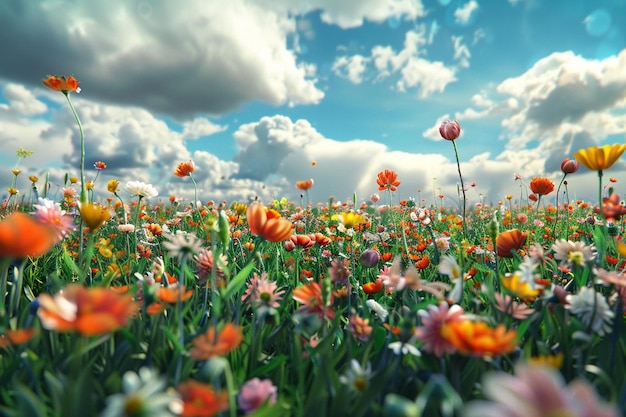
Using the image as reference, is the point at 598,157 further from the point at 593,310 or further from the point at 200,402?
the point at 200,402

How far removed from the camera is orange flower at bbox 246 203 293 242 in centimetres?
117

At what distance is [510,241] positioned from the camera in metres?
1.66

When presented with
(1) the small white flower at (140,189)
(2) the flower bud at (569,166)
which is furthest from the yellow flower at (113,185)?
(2) the flower bud at (569,166)

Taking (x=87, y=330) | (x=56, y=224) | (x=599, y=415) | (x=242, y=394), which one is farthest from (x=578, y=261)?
(x=56, y=224)

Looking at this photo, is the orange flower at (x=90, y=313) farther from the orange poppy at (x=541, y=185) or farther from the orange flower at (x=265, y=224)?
the orange poppy at (x=541, y=185)

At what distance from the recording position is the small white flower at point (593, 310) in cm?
103

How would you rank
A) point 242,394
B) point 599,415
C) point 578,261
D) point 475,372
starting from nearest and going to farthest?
point 599,415 < point 242,394 < point 475,372 < point 578,261

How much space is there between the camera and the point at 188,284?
6.19 ft

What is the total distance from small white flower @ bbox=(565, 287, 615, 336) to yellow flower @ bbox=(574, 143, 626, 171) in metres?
0.41

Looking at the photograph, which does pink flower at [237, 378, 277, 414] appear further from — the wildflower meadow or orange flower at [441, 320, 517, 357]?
orange flower at [441, 320, 517, 357]

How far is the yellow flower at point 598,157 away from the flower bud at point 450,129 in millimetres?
1121

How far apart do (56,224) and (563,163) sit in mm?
2983

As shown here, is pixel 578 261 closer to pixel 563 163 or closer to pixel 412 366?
pixel 412 366

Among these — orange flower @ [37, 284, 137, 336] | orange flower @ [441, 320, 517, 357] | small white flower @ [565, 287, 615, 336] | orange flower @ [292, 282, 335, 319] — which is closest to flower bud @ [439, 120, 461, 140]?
small white flower @ [565, 287, 615, 336]
